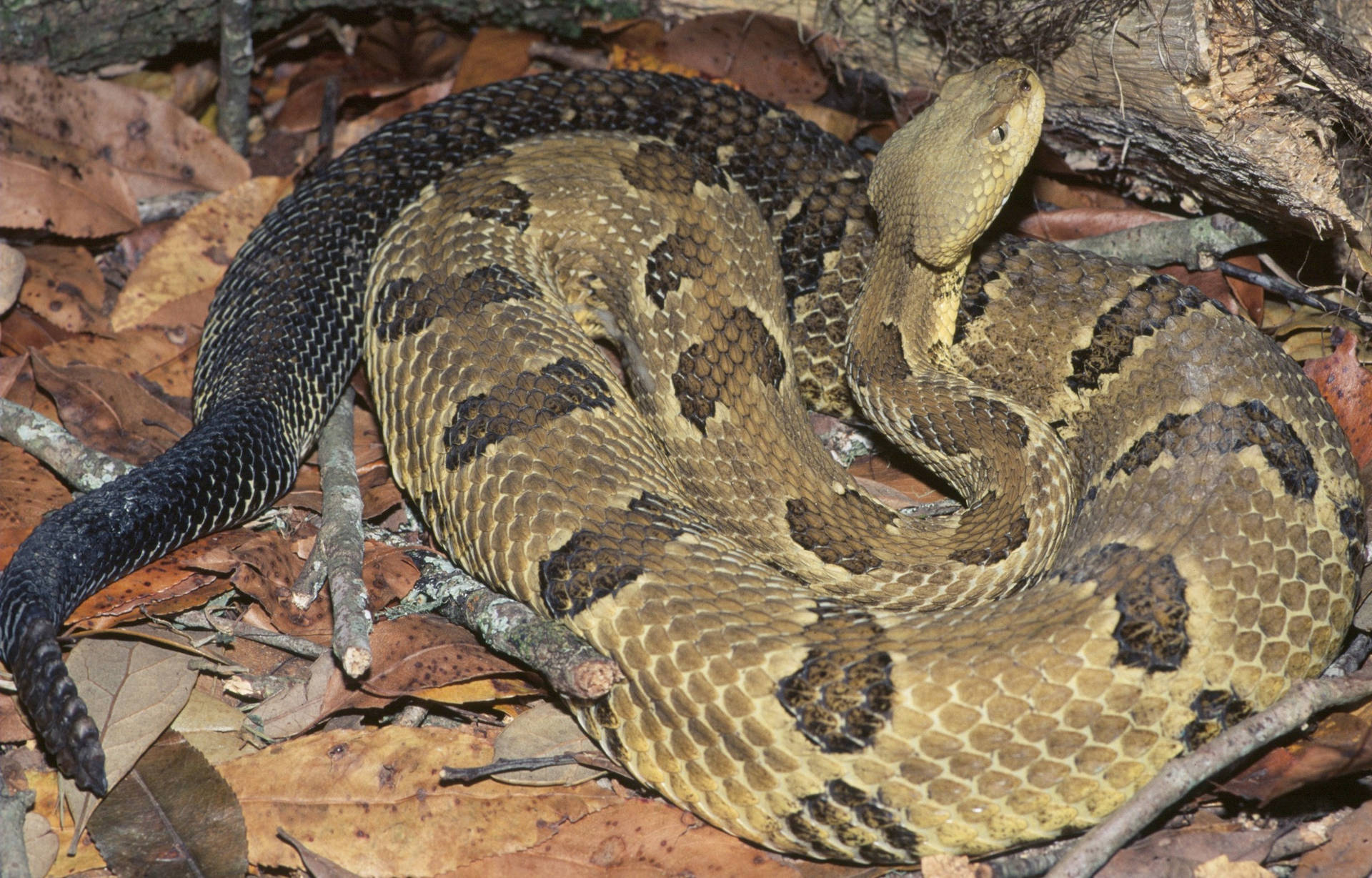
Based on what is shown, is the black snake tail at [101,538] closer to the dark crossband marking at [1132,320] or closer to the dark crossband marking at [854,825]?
the dark crossband marking at [854,825]

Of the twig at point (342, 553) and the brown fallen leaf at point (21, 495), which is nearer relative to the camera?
the twig at point (342, 553)

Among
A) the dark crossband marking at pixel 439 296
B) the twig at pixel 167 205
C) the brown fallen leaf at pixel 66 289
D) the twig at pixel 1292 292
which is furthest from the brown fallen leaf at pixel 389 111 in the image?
the twig at pixel 1292 292

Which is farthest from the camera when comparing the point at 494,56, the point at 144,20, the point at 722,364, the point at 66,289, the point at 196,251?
the point at 494,56

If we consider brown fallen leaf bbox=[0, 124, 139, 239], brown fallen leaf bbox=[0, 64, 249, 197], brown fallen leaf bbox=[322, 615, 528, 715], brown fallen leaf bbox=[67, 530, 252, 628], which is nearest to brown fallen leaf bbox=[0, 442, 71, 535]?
brown fallen leaf bbox=[67, 530, 252, 628]

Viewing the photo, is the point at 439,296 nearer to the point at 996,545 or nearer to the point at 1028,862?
the point at 996,545

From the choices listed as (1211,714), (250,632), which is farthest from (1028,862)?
(250,632)

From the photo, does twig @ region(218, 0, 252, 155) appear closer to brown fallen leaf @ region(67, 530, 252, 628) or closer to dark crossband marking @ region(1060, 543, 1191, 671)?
brown fallen leaf @ region(67, 530, 252, 628)
